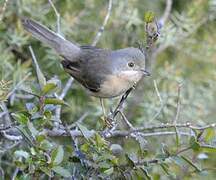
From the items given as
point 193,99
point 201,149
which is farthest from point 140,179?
point 193,99

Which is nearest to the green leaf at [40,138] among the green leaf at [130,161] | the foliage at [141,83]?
the green leaf at [130,161]

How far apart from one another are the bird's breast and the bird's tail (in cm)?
26

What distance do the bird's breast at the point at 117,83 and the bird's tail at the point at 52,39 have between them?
0.85 feet

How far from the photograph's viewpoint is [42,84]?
75.2 inches

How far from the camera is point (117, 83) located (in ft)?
9.98

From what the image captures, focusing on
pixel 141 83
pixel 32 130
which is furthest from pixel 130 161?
pixel 141 83

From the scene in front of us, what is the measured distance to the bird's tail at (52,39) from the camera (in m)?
2.93

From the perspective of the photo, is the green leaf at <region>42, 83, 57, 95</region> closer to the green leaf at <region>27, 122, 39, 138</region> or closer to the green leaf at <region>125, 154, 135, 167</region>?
the green leaf at <region>27, 122, 39, 138</region>

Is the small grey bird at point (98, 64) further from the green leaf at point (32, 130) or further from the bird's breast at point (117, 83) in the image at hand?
the green leaf at point (32, 130)

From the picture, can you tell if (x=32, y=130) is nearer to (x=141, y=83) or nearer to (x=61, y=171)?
(x=61, y=171)

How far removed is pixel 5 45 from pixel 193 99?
1.33m

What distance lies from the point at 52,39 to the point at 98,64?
31cm

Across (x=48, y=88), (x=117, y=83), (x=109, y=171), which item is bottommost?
(x=109, y=171)

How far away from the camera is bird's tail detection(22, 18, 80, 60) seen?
2.93 meters
